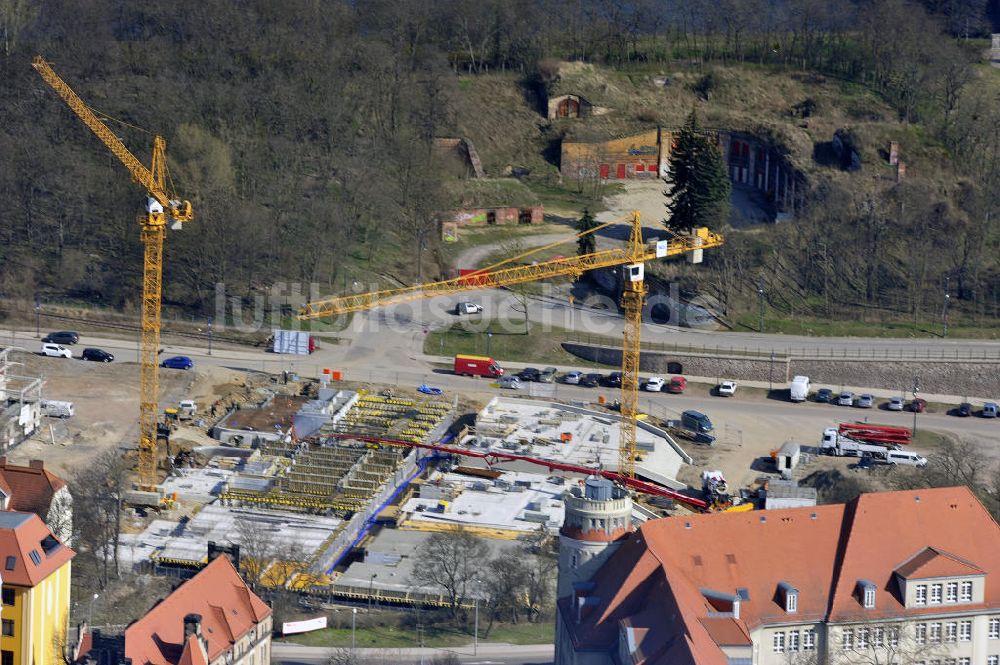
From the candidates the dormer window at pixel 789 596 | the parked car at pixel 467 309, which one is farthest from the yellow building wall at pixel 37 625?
the parked car at pixel 467 309

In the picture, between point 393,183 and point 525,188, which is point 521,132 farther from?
point 393,183

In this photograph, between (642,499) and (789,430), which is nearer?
(642,499)

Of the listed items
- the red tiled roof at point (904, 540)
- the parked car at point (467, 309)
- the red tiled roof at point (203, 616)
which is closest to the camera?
the red tiled roof at point (203, 616)

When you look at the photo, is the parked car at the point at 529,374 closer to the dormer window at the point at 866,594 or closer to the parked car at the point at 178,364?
the parked car at the point at 178,364

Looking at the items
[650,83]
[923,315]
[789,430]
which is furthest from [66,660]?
[650,83]

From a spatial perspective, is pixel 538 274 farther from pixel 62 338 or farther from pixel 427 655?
pixel 427 655

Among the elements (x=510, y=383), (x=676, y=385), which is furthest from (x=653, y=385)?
(x=510, y=383)
